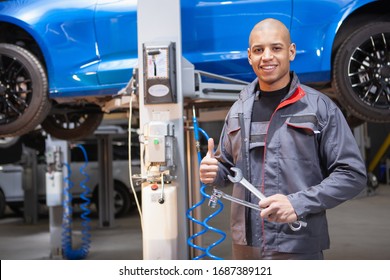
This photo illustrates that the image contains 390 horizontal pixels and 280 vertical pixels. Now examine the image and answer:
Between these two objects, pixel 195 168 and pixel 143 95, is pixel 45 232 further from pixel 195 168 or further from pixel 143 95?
pixel 143 95

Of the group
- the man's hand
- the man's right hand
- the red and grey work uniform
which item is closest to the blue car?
the red and grey work uniform

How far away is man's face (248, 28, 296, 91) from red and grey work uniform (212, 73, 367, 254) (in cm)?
6

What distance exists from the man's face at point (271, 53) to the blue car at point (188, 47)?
1161mm

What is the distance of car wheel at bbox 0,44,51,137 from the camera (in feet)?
9.41

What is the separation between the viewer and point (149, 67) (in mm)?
2016

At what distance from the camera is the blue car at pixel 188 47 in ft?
8.18

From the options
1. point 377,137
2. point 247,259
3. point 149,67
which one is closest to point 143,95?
point 149,67

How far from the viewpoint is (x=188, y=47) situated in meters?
2.58

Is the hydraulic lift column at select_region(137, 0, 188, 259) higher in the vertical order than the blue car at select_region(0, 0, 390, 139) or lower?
lower

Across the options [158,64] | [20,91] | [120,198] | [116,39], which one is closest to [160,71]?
[158,64]

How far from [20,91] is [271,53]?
6.56 feet

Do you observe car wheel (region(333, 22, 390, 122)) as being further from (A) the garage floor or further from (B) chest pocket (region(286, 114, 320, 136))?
(B) chest pocket (region(286, 114, 320, 136))

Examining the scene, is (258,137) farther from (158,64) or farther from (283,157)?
(158,64)

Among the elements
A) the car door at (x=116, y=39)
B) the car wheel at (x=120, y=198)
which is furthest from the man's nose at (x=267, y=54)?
the car wheel at (x=120, y=198)
